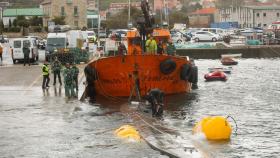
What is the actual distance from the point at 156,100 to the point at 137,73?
559 centimetres

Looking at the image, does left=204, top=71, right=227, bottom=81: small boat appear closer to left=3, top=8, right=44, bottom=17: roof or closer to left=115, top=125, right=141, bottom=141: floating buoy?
left=115, top=125, right=141, bottom=141: floating buoy

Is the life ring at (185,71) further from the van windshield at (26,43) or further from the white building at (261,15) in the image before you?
the white building at (261,15)

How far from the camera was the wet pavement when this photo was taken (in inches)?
826

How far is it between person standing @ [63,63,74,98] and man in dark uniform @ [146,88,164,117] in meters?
5.66

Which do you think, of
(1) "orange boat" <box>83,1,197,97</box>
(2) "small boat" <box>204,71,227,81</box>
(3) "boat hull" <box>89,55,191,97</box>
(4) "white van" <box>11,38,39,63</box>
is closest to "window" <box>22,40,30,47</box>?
(4) "white van" <box>11,38,39,63</box>

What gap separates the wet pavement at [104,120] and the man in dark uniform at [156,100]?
1.45ft

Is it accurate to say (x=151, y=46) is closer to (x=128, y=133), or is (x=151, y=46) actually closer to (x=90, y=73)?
(x=90, y=73)

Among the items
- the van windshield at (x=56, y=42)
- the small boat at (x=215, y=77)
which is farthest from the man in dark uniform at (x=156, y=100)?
the van windshield at (x=56, y=42)

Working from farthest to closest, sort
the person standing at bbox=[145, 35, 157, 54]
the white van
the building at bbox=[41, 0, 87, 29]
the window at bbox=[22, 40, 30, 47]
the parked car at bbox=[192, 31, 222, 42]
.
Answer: the building at bbox=[41, 0, 87, 29] < the parked car at bbox=[192, 31, 222, 42] < the window at bbox=[22, 40, 30, 47] < the white van < the person standing at bbox=[145, 35, 157, 54]

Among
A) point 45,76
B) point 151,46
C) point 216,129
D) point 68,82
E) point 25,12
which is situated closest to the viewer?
point 216,129

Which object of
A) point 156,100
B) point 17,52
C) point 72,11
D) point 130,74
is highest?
point 72,11

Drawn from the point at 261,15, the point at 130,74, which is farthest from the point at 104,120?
the point at 261,15

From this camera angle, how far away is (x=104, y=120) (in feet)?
89.1

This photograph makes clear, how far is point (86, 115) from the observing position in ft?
93.2
